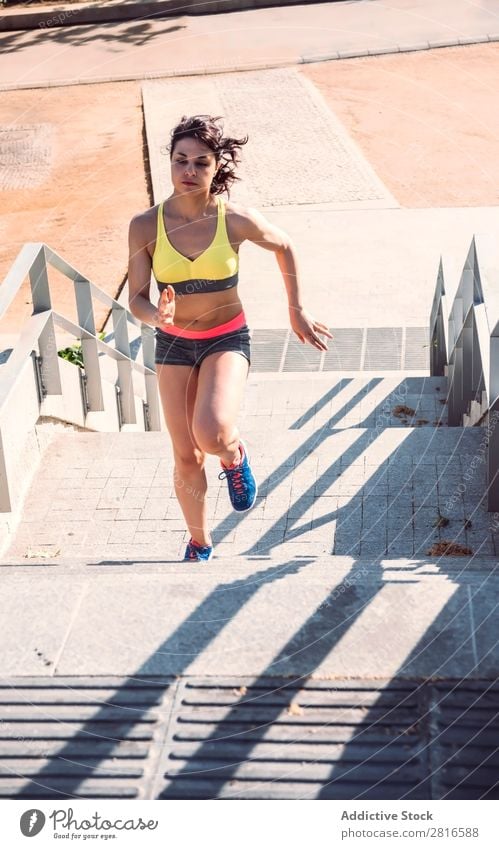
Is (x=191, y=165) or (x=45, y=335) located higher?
(x=191, y=165)

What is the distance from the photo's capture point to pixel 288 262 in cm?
453

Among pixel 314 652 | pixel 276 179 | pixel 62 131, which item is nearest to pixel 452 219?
pixel 276 179

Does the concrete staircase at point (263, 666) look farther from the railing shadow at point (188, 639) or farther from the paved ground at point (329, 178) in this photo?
the paved ground at point (329, 178)

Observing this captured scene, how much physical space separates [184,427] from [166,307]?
1.84ft

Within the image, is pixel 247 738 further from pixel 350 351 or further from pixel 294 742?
pixel 350 351

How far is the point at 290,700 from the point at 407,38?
58.8 feet

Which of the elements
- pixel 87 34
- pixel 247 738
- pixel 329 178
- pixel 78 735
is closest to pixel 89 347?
pixel 78 735

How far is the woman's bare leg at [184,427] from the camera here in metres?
4.44

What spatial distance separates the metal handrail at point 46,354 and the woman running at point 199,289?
34.6 inches

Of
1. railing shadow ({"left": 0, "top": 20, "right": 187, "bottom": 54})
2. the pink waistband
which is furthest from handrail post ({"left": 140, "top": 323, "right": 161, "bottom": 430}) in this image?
railing shadow ({"left": 0, "top": 20, "right": 187, "bottom": 54})

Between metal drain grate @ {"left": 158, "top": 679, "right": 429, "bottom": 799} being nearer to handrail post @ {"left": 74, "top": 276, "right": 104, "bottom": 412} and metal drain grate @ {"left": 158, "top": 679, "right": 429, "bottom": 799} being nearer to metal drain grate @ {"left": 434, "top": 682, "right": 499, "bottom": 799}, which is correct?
metal drain grate @ {"left": 434, "top": 682, "right": 499, "bottom": 799}

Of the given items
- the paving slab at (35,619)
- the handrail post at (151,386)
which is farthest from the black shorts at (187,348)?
the handrail post at (151,386)

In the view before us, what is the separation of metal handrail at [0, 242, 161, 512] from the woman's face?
111 cm
